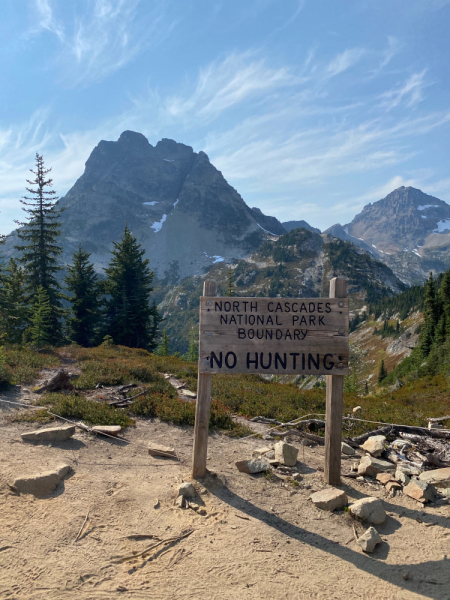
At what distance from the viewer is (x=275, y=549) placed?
476 centimetres

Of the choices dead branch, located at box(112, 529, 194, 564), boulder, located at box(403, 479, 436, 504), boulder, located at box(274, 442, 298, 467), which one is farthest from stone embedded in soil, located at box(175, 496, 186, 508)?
boulder, located at box(403, 479, 436, 504)

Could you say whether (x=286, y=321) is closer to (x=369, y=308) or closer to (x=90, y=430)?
(x=90, y=430)

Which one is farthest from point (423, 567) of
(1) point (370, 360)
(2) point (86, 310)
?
(1) point (370, 360)

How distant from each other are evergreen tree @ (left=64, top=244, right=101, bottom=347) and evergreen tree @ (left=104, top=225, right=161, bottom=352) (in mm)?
1297

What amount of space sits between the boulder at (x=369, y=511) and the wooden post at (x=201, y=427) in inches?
102

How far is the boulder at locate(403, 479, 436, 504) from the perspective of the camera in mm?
6020

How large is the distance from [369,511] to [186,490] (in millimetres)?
2928

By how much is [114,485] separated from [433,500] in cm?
557

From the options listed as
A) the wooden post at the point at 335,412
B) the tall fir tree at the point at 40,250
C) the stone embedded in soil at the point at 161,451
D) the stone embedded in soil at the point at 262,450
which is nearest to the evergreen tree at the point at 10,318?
the tall fir tree at the point at 40,250

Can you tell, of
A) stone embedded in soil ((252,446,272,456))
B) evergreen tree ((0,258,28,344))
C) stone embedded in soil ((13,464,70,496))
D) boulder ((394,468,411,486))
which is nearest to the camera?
stone embedded in soil ((13,464,70,496))

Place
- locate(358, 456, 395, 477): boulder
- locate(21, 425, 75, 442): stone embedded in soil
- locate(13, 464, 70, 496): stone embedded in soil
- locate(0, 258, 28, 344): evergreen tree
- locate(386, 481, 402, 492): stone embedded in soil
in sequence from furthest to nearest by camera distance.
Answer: locate(0, 258, 28, 344): evergreen tree, locate(21, 425, 75, 442): stone embedded in soil, locate(358, 456, 395, 477): boulder, locate(386, 481, 402, 492): stone embedded in soil, locate(13, 464, 70, 496): stone embedded in soil

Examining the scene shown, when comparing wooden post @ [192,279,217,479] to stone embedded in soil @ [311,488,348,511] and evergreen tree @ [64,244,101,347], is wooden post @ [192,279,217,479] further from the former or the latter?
evergreen tree @ [64,244,101,347]

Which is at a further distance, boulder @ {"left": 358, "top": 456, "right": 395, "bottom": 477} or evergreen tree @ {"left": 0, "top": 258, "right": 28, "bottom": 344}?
evergreen tree @ {"left": 0, "top": 258, "right": 28, "bottom": 344}

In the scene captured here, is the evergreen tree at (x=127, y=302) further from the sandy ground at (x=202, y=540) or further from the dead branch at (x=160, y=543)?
the dead branch at (x=160, y=543)
